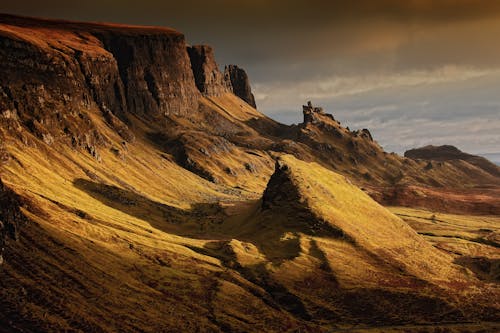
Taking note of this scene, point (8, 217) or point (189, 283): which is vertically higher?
point (8, 217)

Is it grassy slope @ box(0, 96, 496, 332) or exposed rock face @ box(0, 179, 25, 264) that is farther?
exposed rock face @ box(0, 179, 25, 264)

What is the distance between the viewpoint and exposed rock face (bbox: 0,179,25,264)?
150438 millimetres

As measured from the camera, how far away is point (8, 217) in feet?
516

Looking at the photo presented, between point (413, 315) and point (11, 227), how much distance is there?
128564mm

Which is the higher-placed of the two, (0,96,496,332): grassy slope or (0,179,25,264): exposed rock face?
(0,179,25,264): exposed rock face

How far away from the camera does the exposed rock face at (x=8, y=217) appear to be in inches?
5923

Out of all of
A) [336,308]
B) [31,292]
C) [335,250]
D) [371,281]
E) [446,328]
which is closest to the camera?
[31,292]

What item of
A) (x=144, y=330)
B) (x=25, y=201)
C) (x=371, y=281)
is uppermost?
(x=25, y=201)

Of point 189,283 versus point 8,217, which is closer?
point 8,217

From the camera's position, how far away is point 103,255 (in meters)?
171

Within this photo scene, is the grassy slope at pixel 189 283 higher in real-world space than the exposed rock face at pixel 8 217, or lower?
lower

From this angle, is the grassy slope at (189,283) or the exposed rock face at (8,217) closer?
the grassy slope at (189,283)

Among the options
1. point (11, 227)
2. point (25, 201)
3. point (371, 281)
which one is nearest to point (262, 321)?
point (371, 281)

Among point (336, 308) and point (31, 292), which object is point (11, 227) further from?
point (336, 308)
